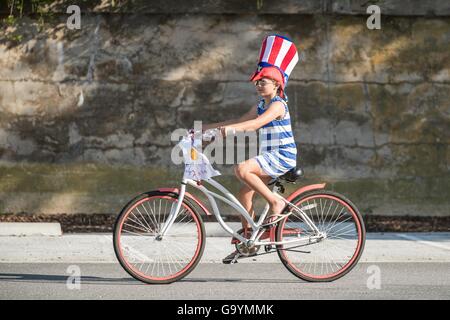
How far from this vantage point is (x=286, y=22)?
12.2 m

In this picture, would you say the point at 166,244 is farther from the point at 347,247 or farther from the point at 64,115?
the point at 64,115

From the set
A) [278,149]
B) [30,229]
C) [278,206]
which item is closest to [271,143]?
[278,149]

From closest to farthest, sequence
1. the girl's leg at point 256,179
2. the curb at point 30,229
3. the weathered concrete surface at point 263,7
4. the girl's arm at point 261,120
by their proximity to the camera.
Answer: the girl's arm at point 261,120 → the girl's leg at point 256,179 → the curb at point 30,229 → the weathered concrete surface at point 263,7

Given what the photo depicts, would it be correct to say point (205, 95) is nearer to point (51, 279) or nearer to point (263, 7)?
→ point (263, 7)

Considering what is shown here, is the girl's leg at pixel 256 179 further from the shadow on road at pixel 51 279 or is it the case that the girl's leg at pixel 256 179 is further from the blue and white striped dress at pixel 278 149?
the shadow on road at pixel 51 279

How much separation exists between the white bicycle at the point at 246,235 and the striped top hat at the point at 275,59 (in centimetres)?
78

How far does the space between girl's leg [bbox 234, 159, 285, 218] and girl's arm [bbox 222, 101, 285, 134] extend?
309mm

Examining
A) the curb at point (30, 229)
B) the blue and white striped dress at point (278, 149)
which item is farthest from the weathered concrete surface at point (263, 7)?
the blue and white striped dress at point (278, 149)

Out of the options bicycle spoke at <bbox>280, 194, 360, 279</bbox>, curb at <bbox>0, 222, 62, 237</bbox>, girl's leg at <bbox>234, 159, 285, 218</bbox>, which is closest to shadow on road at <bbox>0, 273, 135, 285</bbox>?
girl's leg at <bbox>234, 159, 285, 218</bbox>

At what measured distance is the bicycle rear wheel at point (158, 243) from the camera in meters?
7.73

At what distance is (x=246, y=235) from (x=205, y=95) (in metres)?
4.29

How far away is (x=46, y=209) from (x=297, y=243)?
15.4 ft

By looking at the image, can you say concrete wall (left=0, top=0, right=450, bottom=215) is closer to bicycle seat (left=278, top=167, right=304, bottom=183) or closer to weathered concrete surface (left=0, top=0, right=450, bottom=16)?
weathered concrete surface (left=0, top=0, right=450, bottom=16)

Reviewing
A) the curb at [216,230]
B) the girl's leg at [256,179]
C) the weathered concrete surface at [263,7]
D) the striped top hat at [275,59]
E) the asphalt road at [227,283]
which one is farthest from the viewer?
the weathered concrete surface at [263,7]
